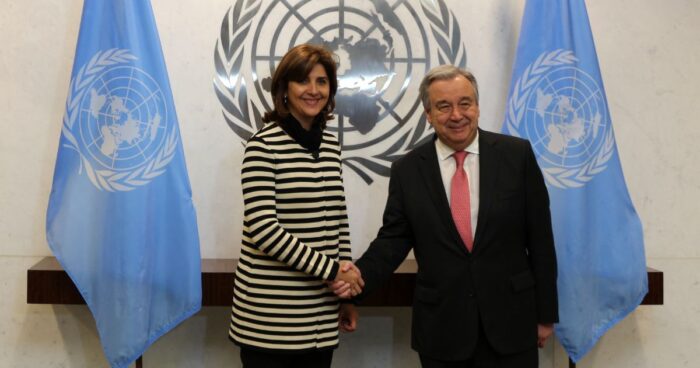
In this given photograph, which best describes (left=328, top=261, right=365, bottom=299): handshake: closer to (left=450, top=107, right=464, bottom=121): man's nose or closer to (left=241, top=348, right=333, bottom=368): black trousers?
(left=241, top=348, right=333, bottom=368): black trousers

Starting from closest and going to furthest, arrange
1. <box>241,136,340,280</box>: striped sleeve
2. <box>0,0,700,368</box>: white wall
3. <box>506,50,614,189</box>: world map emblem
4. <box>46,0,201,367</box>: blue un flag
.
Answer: <box>241,136,340,280</box>: striped sleeve < <box>46,0,201,367</box>: blue un flag < <box>506,50,614,189</box>: world map emblem < <box>0,0,700,368</box>: white wall

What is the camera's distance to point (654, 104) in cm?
329

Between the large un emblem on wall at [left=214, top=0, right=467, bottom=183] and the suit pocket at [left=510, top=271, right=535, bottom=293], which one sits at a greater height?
the large un emblem on wall at [left=214, top=0, right=467, bottom=183]

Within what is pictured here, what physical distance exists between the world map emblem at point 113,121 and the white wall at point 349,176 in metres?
0.41

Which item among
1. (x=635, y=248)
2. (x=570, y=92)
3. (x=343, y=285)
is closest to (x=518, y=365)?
(x=343, y=285)

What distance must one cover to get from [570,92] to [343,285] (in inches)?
50.3

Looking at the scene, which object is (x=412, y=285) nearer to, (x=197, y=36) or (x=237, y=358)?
(x=237, y=358)

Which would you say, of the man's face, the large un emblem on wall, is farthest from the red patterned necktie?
the large un emblem on wall

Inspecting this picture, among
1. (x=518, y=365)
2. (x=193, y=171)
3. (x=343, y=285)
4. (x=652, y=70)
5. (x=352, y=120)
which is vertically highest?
(x=652, y=70)

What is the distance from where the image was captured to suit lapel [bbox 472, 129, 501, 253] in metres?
2.19

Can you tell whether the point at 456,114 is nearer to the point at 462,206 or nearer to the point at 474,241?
the point at 462,206

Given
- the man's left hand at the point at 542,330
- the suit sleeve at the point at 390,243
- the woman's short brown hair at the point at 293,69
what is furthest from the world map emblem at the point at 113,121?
the man's left hand at the point at 542,330

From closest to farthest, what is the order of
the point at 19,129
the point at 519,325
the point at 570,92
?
the point at 519,325 < the point at 570,92 < the point at 19,129

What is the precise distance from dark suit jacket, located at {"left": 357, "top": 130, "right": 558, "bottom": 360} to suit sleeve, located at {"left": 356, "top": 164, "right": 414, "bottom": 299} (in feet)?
0.17
